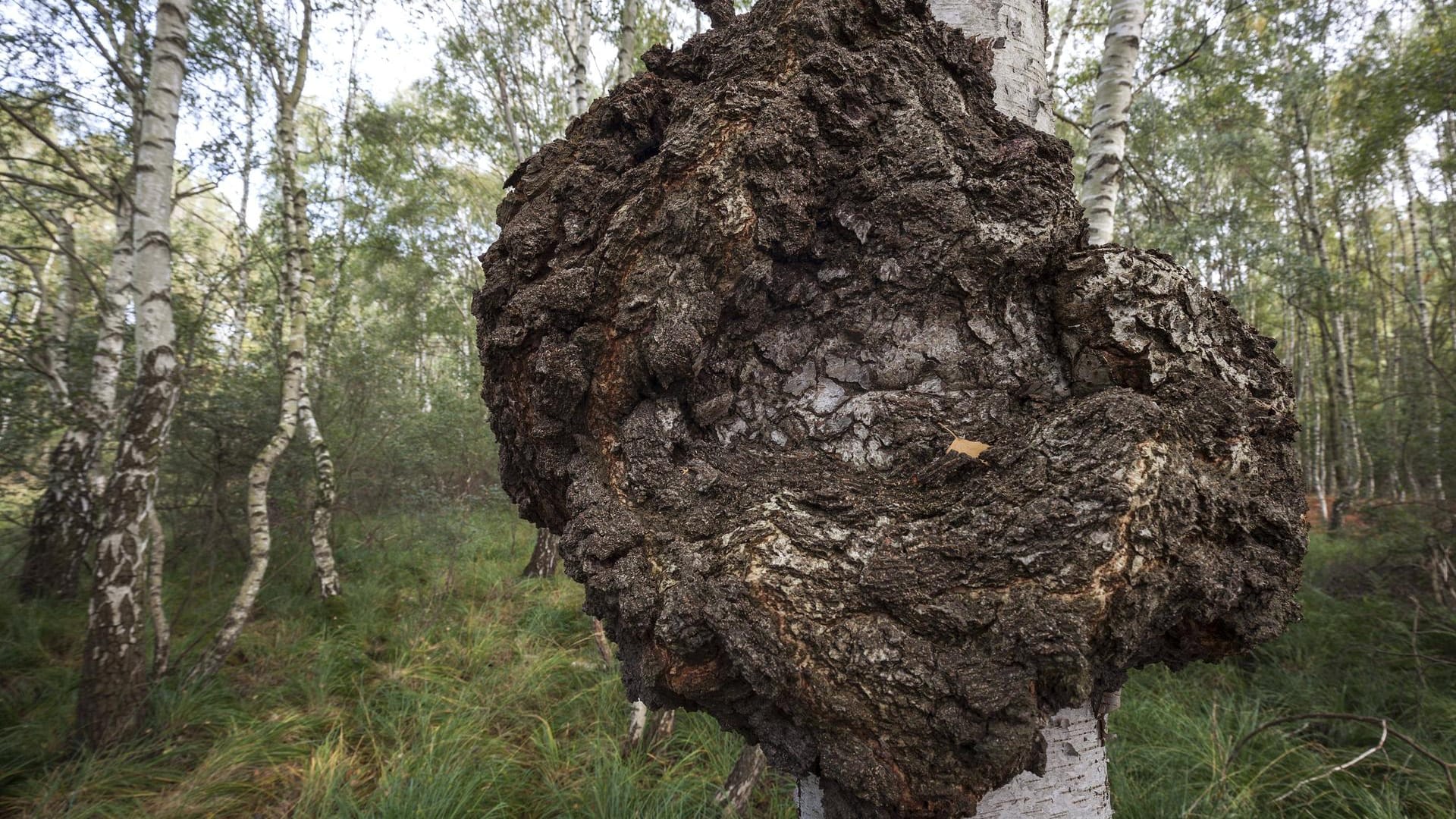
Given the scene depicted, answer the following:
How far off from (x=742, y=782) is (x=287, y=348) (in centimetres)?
615

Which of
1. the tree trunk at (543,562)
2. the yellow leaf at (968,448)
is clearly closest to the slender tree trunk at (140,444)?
the tree trunk at (543,562)

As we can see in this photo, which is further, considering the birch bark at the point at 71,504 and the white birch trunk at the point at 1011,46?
the birch bark at the point at 71,504

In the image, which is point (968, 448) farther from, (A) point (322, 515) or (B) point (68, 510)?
(B) point (68, 510)

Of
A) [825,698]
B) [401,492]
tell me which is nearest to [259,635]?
[401,492]

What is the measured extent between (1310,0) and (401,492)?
16.1 m

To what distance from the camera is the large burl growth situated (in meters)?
0.87

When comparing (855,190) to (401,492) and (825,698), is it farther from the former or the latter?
(401,492)

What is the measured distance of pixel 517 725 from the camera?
3.88 metres

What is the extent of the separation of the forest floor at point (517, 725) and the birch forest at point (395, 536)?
28 millimetres

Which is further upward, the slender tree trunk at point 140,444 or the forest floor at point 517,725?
the slender tree trunk at point 140,444

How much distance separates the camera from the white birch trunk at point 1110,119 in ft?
10.8

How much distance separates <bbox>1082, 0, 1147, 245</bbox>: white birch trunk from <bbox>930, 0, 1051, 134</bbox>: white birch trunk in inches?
89.1

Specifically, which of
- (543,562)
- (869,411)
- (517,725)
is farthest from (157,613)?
(869,411)

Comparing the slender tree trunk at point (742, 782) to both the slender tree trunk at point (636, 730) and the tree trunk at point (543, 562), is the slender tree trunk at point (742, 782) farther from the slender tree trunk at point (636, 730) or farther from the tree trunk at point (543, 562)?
the tree trunk at point (543, 562)
